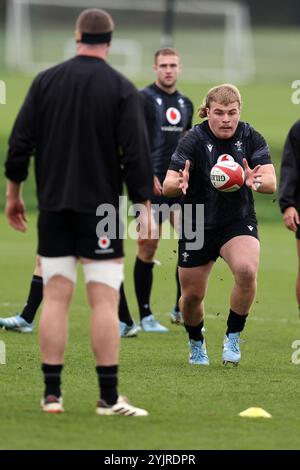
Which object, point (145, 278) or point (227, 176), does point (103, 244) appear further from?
point (145, 278)

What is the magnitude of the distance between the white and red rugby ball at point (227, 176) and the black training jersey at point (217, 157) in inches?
4.9

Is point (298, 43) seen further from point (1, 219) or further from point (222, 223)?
point (222, 223)

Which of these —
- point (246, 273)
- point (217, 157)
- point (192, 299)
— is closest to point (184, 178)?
point (217, 157)

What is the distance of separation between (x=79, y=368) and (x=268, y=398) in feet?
5.33

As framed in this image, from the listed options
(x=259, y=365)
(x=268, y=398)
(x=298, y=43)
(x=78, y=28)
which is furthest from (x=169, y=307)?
(x=298, y=43)

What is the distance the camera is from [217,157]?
8688mm

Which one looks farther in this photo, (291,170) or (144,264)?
(144,264)

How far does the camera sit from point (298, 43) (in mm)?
52500
